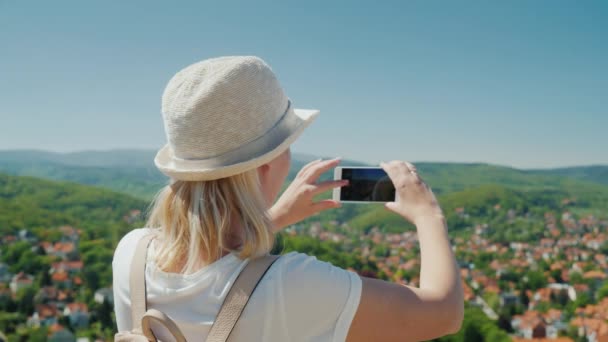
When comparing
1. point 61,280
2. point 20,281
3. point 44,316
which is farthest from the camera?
point 61,280

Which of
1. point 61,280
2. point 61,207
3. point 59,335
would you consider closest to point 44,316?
point 59,335

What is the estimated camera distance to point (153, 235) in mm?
773

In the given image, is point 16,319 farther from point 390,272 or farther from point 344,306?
point 344,306

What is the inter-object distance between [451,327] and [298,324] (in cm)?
19

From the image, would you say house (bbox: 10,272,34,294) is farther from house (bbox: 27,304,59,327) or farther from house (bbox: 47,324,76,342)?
house (bbox: 47,324,76,342)

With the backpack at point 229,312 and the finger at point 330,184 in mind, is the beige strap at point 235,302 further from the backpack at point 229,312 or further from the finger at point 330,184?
the finger at point 330,184

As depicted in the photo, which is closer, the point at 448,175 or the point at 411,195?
the point at 411,195

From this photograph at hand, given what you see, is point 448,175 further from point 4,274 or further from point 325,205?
point 325,205

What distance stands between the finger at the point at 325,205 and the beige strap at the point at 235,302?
Answer: 257 millimetres

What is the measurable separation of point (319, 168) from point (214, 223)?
9.3 inches

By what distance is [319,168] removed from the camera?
33.4 inches

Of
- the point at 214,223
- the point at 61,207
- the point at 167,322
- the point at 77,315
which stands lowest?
the point at 77,315

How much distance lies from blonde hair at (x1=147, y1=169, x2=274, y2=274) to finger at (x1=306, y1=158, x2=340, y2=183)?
18 centimetres

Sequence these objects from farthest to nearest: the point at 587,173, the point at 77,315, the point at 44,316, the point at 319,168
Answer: the point at 587,173 → the point at 77,315 → the point at 44,316 → the point at 319,168
